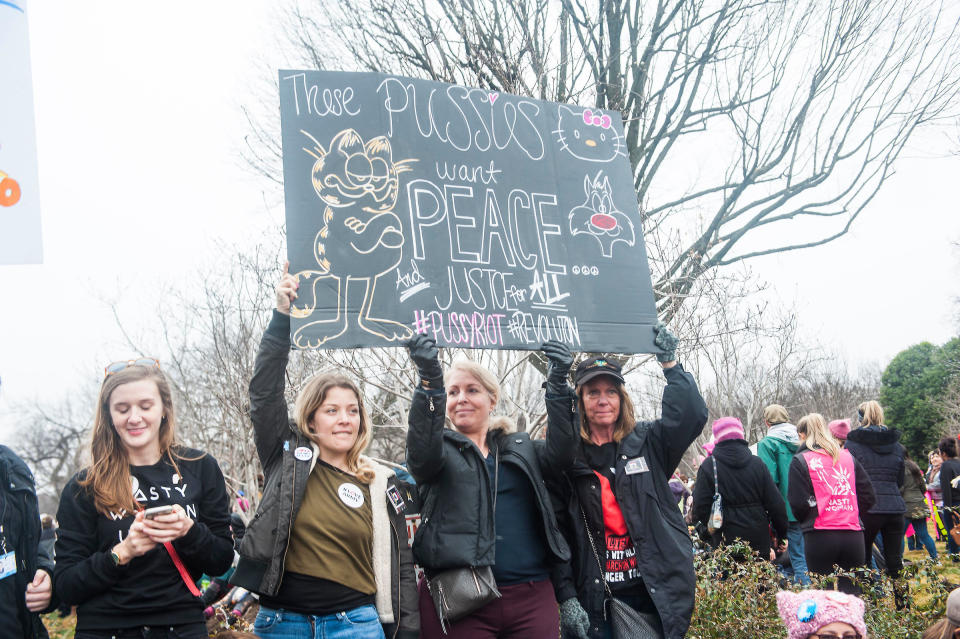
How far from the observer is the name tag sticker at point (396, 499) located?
325 centimetres

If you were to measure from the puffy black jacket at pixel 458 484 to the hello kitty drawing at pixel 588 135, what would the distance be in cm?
181

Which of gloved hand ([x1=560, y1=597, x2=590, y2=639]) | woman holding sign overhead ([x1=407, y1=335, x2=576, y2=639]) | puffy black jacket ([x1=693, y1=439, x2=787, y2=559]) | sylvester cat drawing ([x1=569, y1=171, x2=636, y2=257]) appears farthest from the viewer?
puffy black jacket ([x1=693, y1=439, x2=787, y2=559])

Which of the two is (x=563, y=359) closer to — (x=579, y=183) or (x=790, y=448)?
(x=579, y=183)

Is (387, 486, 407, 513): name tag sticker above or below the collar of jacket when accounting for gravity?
below

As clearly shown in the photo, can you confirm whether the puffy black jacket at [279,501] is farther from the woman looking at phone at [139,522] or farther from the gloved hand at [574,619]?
the gloved hand at [574,619]

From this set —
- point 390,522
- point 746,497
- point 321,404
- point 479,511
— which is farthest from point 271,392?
point 746,497

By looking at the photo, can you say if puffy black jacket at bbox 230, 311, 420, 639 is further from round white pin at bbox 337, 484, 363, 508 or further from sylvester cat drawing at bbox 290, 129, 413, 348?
sylvester cat drawing at bbox 290, 129, 413, 348

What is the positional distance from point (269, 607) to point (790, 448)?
19.4 ft

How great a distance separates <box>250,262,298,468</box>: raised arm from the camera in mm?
3135

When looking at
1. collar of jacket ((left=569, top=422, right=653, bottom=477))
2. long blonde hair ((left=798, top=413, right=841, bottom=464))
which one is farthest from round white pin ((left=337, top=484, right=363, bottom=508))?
long blonde hair ((left=798, top=413, right=841, bottom=464))

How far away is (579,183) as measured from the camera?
4.27m

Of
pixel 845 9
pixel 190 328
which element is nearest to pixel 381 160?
pixel 190 328

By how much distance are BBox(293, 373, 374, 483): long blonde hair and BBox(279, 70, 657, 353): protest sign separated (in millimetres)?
211

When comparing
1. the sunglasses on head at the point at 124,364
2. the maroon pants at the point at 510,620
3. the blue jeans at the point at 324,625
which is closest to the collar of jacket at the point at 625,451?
the maroon pants at the point at 510,620
